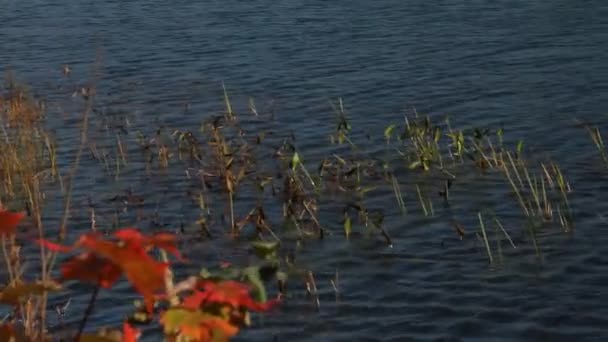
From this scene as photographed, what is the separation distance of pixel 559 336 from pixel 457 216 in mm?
2123

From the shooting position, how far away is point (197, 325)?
287cm

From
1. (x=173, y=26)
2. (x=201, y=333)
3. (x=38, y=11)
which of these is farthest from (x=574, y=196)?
(x=38, y=11)

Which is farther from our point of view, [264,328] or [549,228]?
[549,228]

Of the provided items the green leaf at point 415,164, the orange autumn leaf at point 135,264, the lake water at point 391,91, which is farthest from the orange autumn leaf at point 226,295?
the green leaf at point 415,164

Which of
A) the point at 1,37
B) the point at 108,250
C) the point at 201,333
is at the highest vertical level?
the point at 108,250

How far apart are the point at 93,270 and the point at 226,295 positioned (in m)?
0.36

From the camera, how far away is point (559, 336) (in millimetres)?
6621

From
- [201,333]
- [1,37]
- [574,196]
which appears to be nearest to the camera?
[201,333]

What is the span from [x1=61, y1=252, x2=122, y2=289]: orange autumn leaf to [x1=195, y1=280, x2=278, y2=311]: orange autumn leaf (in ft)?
1.05

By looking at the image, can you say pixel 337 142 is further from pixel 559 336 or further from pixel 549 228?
pixel 559 336

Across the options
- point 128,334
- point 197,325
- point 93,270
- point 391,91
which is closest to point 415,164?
point 391,91

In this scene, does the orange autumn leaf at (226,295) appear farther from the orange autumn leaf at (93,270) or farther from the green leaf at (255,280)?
the orange autumn leaf at (93,270)

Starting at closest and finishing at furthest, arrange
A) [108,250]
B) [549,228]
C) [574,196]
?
[108,250] < [549,228] < [574,196]

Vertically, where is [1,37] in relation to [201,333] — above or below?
below
